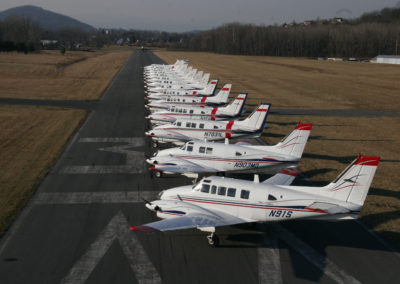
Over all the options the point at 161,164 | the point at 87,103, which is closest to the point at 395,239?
the point at 161,164

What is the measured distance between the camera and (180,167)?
23.3 m

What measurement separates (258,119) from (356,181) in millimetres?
15877

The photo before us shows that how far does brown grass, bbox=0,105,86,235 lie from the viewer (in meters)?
22.5

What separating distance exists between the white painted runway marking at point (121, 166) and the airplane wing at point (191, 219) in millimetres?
10388

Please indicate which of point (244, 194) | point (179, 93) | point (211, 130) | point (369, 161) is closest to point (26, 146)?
point (211, 130)

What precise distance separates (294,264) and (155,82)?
58016mm

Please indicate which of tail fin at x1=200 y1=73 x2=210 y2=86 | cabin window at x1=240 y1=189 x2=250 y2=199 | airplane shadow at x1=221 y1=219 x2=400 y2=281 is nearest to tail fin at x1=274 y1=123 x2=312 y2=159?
airplane shadow at x1=221 y1=219 x2=400 y2=281

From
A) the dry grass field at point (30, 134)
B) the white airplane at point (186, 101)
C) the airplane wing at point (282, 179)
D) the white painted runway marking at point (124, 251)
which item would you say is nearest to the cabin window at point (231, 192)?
the airplane wing at point (282, 179)

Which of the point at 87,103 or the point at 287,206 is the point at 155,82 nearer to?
the point at 87,103

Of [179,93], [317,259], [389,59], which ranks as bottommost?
[317,259]

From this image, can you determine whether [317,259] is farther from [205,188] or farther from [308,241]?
[205,188]

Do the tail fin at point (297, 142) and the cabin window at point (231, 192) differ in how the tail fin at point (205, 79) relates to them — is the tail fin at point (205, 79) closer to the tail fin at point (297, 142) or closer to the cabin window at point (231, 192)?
the tail fin at point (297, 142)

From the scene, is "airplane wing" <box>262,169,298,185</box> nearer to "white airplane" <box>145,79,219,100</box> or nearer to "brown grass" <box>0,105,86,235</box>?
"brown grass" <box>0,105,86,235</box>

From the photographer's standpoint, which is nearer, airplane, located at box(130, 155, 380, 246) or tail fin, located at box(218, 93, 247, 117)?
airplane, located at box(130, 155, 380, 246)
